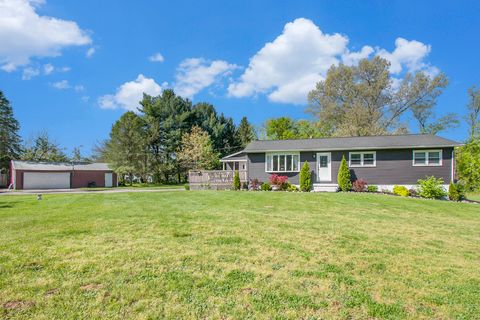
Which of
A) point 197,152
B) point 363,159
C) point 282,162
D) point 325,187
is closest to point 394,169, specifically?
point 363,159

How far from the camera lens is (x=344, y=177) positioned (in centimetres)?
1700

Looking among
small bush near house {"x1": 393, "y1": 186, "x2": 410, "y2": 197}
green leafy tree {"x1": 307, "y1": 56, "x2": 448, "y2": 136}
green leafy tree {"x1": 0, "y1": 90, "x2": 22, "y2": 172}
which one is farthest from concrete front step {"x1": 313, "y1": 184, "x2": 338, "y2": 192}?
green leafy tree {"x1": 0, "y1": 90, "x2": 22, "y2": 172}

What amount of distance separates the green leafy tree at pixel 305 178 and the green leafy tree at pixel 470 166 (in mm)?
8882

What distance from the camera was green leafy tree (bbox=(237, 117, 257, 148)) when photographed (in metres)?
44.3

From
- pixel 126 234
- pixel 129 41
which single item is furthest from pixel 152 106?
pixel 126 234

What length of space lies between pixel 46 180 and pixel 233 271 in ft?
121

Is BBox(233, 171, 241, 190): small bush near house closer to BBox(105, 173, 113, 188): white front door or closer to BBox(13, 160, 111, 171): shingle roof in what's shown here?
BBox(13, 160, 111, 171): shingle roof

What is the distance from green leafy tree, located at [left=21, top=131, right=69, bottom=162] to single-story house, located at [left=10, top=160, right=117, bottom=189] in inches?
265

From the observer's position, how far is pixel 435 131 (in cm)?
3234

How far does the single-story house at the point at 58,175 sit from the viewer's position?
30.8m

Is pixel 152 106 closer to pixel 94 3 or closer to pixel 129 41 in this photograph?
pixel 129 41

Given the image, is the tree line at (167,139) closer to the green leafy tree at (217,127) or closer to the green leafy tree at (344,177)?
the green leafy tree at (217,127)

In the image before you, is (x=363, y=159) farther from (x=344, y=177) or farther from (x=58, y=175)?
(x=58, y=175)

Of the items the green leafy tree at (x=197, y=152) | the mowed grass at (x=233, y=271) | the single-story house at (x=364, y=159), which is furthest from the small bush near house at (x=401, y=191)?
the green leafy tree at (x=197, y=152)
